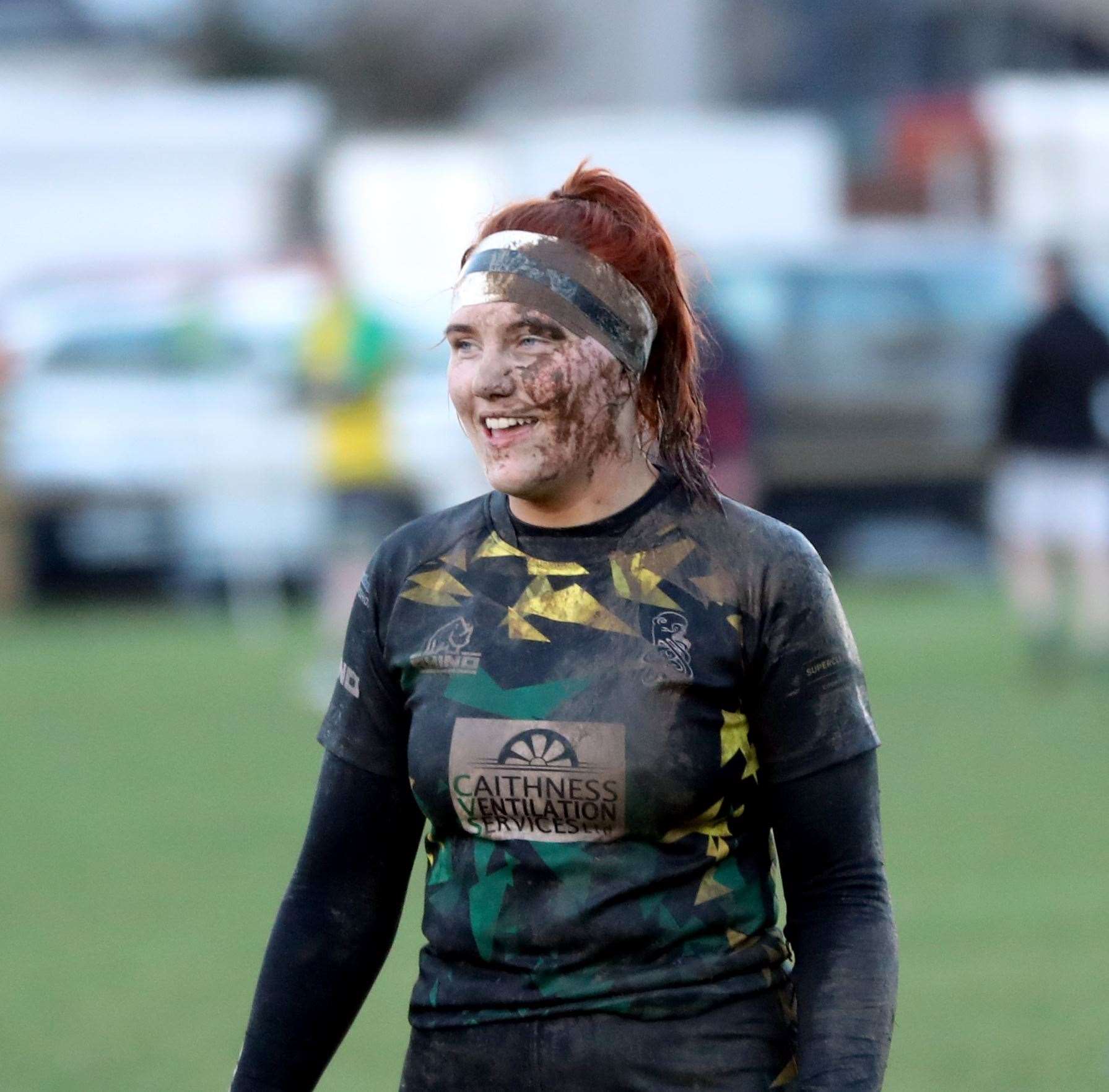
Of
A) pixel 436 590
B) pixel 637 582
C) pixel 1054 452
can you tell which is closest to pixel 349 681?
pixel 436 590

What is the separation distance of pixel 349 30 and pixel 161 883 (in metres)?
38.7

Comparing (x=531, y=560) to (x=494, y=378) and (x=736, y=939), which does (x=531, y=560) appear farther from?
(x=736, y=939)

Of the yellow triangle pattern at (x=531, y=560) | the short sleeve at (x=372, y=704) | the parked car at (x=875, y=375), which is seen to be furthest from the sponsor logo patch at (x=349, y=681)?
the parked car at (x=875, y=375)

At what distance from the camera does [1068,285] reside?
12.9m

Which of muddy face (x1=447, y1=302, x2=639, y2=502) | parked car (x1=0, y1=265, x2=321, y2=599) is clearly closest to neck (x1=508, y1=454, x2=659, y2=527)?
muddy face (x1=447, y1=302, x2=639, y2=502)

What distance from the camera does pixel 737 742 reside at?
2.71 meters

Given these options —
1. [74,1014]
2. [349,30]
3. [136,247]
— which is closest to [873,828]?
[74,1014]

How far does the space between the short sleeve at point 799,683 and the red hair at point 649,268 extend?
0.58 feet

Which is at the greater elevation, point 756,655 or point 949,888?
point 756,655

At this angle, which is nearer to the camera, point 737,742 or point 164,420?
point 737,742

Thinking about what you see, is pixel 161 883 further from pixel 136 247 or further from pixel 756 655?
pixel 136 247

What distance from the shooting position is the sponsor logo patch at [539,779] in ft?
8.70

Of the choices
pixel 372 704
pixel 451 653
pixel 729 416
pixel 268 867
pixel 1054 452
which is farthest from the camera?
pixel 1054 452

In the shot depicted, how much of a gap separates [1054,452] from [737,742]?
10563 millimetres
